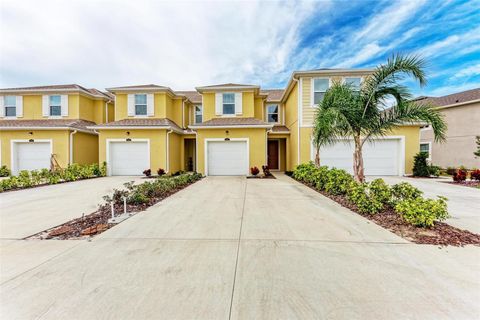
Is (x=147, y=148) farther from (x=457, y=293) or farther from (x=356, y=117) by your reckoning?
(x=457, y=293)

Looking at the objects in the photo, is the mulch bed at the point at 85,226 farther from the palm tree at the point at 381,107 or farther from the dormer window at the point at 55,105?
the dormer window at the point at 55,105

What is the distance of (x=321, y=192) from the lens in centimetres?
772

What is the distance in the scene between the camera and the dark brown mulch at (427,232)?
3549 mm

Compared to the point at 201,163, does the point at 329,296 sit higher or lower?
lower

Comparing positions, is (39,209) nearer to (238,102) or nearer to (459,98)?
(238,102)

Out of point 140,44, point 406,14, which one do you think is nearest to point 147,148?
point 140,44

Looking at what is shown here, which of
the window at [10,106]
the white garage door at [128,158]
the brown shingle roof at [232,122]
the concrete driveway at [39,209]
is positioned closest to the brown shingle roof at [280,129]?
the brown shingle roof at [232,122]

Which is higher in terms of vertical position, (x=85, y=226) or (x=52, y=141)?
(x=52, y=141)

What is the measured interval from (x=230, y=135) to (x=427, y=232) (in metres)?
10.4

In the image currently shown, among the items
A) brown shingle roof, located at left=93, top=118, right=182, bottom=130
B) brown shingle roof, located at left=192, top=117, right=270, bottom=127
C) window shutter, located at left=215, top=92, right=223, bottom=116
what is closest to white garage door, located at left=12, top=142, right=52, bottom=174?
brown shingle roof, located at left=93, top=118, right=182, bottom=130

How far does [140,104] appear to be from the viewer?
48.7 ft

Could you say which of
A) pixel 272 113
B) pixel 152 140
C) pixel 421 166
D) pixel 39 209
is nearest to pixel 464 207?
pixel 421 166

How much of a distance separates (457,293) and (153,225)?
4.63 m

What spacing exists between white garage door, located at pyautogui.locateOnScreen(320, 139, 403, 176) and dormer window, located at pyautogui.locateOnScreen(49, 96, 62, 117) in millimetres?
18263
